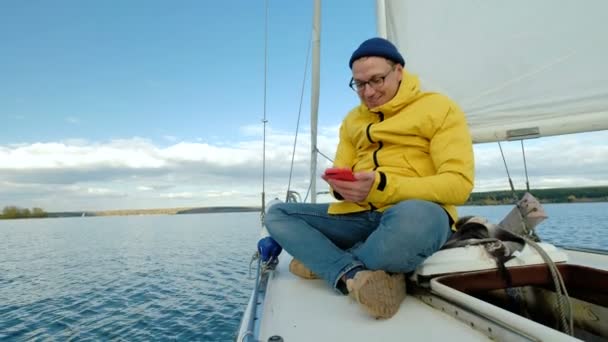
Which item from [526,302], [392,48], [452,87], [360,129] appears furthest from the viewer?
[452,87]

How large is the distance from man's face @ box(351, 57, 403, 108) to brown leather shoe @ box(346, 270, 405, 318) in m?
0.91

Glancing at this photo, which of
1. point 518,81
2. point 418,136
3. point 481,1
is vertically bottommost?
point 418,136

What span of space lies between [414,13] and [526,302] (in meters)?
2.28

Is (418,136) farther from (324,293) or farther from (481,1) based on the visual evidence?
(481,1)

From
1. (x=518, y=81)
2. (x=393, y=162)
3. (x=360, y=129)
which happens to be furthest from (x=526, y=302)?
(x=518, y=81)

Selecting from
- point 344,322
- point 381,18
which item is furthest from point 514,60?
point 344,322

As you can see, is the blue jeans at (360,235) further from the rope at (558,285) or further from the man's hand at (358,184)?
the rope at (558,285)

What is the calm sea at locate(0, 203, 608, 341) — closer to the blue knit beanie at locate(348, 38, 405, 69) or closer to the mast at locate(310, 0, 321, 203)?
the mast at locate(310, 0, 321, 203)

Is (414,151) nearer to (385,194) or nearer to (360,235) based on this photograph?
(385,194)

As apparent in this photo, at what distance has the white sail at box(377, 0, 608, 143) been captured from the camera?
228 centimetres

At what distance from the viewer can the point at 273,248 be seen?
2.33m

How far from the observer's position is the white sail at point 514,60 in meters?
2.28

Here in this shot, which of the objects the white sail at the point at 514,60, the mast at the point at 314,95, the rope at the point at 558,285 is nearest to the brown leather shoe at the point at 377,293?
the rope at the point at 558,285

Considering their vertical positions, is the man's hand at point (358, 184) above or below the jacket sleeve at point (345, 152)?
below
